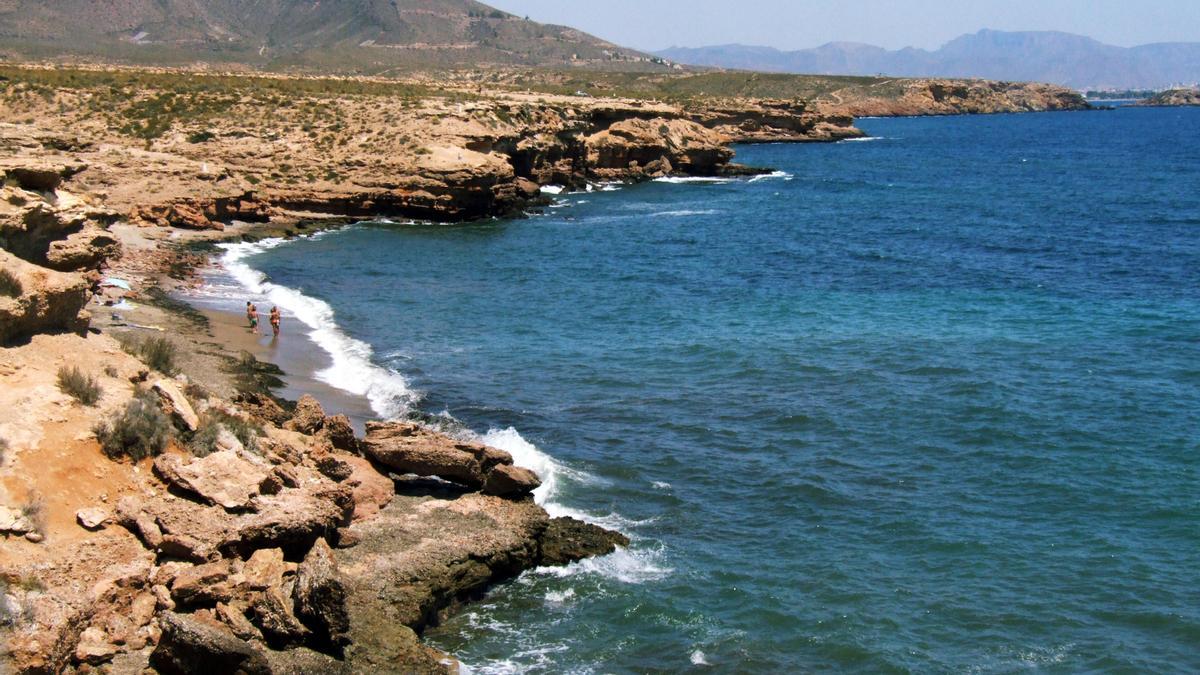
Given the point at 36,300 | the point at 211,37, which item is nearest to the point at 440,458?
the point at 36,300

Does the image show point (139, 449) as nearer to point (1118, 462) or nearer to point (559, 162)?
point (1118, 462)

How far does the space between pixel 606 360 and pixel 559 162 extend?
1796 inches

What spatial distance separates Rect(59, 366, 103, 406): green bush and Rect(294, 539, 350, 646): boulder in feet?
14.5

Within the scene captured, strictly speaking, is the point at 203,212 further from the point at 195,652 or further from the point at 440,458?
the point at 195,652

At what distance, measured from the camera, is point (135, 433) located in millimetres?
14188

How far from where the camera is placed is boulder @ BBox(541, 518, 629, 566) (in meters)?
16.6

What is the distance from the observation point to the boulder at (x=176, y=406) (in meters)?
15.3

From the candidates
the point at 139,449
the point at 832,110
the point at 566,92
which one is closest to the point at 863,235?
the point at 139,449

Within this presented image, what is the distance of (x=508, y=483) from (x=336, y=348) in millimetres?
13214

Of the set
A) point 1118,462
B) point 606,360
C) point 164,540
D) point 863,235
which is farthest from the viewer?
point 863,235

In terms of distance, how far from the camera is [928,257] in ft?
146

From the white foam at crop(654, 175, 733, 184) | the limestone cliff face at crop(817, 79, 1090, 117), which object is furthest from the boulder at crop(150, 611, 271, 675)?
the limestone cliff face at crop(817, 79, 1090, 117)

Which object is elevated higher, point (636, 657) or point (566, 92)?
point (566, 92)

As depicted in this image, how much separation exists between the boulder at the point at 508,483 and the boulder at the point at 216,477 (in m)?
4.00
